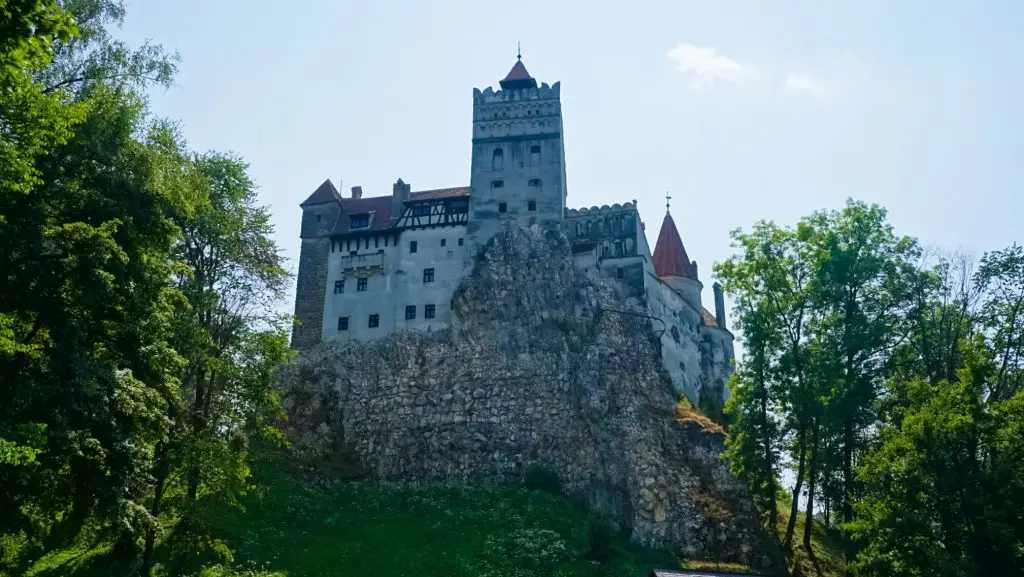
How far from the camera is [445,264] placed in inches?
2106

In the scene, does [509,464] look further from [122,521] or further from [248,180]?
[122,521]

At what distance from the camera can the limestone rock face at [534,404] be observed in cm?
4353

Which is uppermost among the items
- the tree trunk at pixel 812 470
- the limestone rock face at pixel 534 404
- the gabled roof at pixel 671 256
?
the gabled roof at pixel 671 256

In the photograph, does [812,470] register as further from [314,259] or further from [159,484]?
[314,259]

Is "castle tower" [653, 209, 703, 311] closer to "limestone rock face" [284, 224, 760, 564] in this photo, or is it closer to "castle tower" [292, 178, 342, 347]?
"limestone rock face" [284, 224, 760, 564]

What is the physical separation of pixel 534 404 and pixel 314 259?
1748 centimetres

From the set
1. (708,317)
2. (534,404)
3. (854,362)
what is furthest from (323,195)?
(854,362)

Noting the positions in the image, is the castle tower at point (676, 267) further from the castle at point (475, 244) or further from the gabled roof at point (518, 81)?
the gabled roof at point (518, 81)

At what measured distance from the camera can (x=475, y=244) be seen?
176 ft

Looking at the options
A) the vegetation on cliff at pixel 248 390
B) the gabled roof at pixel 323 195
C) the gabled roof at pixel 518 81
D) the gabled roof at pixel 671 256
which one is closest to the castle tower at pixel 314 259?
the gabled roof at pixel 323 195

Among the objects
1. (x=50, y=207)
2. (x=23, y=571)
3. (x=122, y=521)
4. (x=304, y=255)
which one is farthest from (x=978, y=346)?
(x=304, y=255)

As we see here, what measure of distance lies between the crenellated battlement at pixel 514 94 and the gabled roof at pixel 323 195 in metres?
10.9

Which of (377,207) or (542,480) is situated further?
(377,207)

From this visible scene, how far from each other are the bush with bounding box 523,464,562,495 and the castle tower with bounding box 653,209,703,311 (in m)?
18.3
